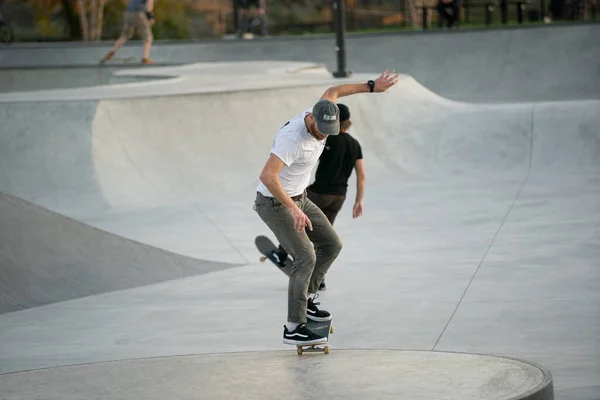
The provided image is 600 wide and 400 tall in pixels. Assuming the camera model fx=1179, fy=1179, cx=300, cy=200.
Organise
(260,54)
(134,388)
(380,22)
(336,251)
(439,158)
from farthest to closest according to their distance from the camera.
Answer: (380,22) → (260,54) → (439,158) → (336,251) → (134,388)

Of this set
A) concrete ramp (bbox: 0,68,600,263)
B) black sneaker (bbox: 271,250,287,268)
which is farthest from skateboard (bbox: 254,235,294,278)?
concrete ramp (bbox: 0,68,600,263)

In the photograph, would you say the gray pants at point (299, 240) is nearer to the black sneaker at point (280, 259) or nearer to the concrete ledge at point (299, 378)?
the concrete ledge at point (299, 378)

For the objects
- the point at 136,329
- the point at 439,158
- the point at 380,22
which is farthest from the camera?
the point at 380,22

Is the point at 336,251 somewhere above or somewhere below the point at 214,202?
above

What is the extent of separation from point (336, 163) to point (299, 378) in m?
3.29

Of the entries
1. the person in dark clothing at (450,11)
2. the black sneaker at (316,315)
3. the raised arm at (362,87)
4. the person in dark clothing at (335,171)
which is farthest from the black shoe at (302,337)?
the person in dark clothing at (450,11)

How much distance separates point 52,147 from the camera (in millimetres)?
14492

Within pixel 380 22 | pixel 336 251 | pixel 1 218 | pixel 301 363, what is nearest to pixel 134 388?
pixel 301 363

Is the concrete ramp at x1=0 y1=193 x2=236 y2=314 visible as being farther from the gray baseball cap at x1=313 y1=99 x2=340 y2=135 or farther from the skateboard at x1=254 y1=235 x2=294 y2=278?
the gray baseball cap at x1=313 y1=99 x2=340 y2=135

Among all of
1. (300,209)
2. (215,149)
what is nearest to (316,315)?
(300,209)

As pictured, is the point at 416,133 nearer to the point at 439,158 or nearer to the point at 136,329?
the point at 439,158

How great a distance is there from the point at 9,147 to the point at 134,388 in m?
8.73

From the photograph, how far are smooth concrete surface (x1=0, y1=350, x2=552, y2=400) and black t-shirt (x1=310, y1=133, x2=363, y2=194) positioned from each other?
2.55m

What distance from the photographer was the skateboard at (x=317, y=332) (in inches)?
289
